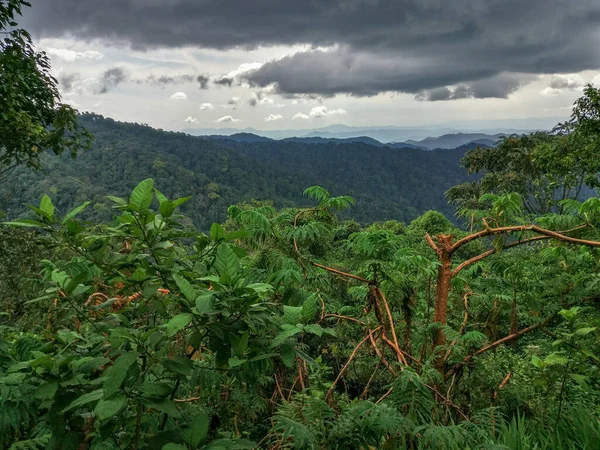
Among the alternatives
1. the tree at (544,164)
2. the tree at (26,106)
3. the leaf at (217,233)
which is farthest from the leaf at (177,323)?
the tree at (544,164)

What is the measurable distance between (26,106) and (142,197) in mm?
5906

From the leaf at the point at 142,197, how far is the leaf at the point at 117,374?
352 mm

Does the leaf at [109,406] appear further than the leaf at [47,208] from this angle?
No

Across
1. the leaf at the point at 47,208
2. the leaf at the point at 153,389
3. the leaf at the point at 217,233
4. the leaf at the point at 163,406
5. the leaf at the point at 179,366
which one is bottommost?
the leaf at the point at 163,406

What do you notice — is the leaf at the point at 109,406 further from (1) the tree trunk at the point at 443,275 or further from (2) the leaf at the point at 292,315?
→ (1) the tree trunk at the point at 443,275

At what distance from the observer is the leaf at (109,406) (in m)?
0.89

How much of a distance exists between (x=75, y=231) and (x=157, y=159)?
315ft

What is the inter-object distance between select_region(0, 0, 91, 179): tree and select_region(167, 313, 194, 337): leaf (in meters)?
4.75

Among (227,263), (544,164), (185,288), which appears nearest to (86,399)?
(185,288)

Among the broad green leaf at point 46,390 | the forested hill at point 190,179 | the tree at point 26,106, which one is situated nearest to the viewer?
the broad green leaf at point 46,390

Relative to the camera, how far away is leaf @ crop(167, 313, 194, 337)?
2.99 feet

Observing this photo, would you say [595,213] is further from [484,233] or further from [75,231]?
[75,231]

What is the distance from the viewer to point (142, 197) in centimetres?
106

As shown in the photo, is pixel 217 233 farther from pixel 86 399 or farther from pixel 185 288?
pixel 86 399
